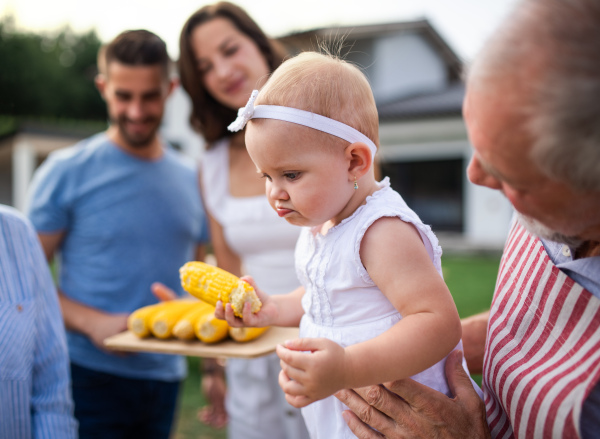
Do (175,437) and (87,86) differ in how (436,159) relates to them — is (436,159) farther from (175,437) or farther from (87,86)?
(87,86)

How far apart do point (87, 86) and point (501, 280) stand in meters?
39.5

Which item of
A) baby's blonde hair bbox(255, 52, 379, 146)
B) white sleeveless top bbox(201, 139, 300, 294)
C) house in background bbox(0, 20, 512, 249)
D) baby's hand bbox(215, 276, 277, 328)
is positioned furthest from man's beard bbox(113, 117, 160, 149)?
house in background bbox(0, 20, 512, 249)

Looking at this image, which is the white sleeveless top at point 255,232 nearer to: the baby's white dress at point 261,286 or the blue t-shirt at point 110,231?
the baby's white dress at point 261,286

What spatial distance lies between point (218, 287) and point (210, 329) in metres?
0.51

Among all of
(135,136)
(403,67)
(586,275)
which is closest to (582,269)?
(586,275)

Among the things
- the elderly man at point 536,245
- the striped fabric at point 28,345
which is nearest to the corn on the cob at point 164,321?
the striped fabric at point 28,345

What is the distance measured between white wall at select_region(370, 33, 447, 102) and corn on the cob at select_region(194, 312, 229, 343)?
60.5ft

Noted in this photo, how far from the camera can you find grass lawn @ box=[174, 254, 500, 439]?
4.98 m

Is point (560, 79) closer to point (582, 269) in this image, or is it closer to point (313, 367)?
point (582, 269)

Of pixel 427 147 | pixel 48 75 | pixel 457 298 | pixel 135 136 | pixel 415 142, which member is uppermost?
pixel 135 136

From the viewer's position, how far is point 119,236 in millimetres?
3324

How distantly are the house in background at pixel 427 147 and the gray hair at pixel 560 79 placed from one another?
44.8 ft

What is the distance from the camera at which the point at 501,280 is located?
1609mm

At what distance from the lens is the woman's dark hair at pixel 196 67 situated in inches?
125
